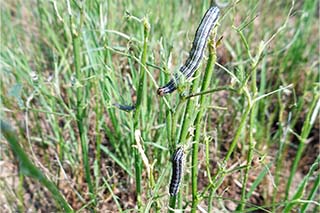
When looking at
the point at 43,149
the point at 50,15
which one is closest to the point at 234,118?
the point at 43,149

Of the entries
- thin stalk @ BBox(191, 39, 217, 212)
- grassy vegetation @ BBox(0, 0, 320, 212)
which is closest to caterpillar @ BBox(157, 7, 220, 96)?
thin stalk @ BBox(191, 39, 217, 212)

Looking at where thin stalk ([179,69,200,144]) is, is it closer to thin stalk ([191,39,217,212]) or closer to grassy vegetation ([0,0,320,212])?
thin stalk ([191,39,217,212])

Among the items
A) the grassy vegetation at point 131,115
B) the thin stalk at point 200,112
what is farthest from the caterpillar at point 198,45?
the grassy vegetation at point 131,115

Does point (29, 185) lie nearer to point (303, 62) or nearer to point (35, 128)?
point (35, 128)

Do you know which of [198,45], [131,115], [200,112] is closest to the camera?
[198,45]

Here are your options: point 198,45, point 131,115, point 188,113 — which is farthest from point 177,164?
point 131,115

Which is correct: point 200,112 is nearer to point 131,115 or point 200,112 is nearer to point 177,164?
point 177,164
